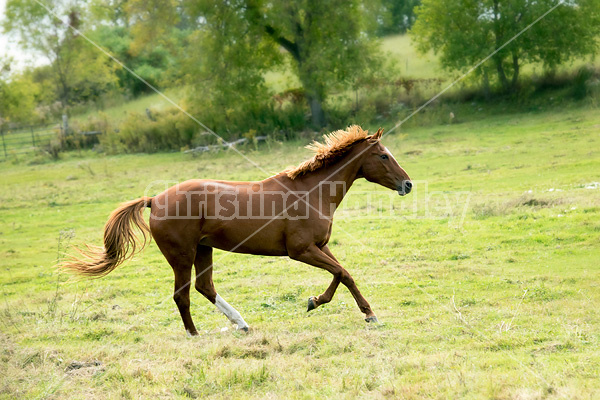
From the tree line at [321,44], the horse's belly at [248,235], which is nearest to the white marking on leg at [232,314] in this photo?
the horse's belly at [248,235]

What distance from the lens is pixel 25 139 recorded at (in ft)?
121

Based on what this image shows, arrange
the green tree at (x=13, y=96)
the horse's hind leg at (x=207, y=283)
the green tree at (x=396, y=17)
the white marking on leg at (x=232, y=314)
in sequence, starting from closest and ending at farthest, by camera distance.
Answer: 1. the white marking on leg at (x=232, y=314)
2. the horse's hind leg at (x=207, y=283)
3. the green tree at (x=13, y=96)
4. the green tree at (x=396, y=17)

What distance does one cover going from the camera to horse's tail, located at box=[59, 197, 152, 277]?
7.23 m

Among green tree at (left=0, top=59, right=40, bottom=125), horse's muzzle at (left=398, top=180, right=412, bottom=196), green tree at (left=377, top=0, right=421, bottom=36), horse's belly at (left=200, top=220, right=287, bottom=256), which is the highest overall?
green tree at (left=377, top=0, right=421, bottom=36)

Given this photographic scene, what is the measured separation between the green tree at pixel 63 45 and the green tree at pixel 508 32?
25148 millimetres

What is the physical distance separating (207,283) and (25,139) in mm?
34087

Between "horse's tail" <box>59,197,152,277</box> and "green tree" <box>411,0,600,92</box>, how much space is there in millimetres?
21790

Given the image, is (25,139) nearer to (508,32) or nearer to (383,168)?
(508,32)

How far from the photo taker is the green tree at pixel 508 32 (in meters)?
24.5

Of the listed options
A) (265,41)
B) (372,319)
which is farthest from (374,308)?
(265,41)

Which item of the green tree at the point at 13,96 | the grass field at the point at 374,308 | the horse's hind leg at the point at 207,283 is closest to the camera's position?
the grass field at the point at 374,308

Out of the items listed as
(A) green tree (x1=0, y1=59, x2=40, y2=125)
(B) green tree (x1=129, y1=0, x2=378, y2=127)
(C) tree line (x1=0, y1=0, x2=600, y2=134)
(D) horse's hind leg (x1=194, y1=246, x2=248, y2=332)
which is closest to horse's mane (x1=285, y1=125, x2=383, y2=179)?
(D) horse's hind leg (x1=194, y1=246, x2=248, y2=332)

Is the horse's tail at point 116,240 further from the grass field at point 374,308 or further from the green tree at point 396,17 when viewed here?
the green tree at point 396,17

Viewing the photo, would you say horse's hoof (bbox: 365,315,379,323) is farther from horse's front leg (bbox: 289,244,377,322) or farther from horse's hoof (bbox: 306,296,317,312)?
horse's hoof (bbox: 306,296,317,312)
